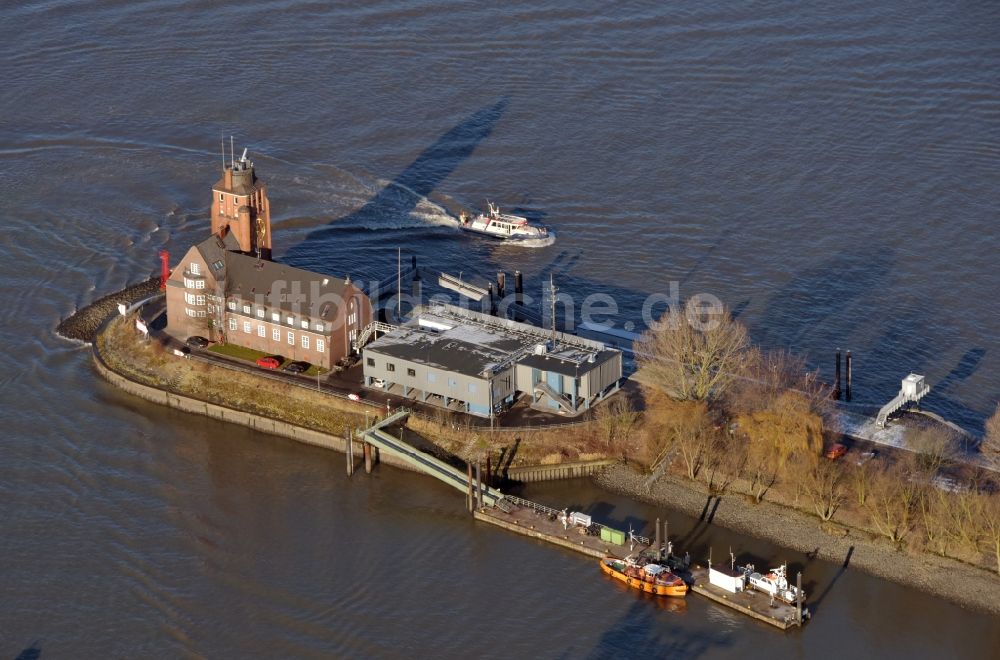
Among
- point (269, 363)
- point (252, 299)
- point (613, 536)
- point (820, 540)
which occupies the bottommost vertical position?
point (820, 540)

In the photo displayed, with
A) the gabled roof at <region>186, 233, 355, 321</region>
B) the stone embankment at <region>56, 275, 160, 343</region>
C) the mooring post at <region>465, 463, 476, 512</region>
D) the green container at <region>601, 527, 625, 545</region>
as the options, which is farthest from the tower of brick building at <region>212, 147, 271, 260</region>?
the green container at <region>601, 527, 625, 545</region>

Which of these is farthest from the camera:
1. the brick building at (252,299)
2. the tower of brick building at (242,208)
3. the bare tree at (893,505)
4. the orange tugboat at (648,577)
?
the tower of brick building at (242,208)

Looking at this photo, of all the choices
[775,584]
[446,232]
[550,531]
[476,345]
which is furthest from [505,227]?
[775,584]

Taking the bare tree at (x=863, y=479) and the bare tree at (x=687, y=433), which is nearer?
the bare tree at (x=863, y=479)

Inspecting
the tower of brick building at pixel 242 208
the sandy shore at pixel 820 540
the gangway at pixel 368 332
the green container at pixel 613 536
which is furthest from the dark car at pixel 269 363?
the green container at pixel 613 536

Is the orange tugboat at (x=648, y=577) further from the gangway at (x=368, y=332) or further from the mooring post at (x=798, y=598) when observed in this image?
the gangway at (x=368, y=332)

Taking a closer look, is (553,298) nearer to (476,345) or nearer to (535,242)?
(476,345)
